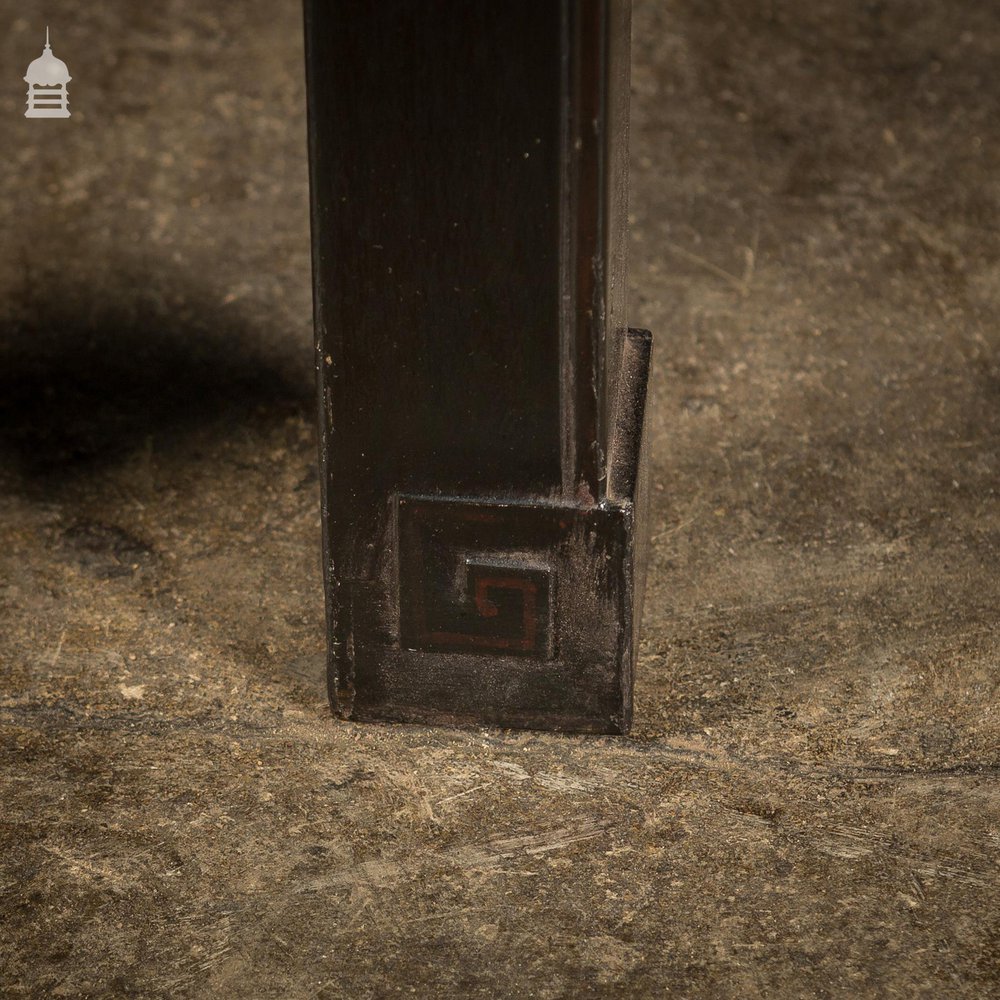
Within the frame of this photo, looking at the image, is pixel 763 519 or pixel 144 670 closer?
pixel 144 670

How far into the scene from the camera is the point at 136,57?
16.9 feet

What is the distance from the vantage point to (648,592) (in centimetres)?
300

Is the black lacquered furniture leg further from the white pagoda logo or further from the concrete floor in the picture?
the white pagoda logo

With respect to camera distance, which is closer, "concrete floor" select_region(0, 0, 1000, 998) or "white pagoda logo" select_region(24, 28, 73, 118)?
"concrete floor" select_region(0, 0, 1000, 998)

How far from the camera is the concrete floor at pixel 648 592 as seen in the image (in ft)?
7.03

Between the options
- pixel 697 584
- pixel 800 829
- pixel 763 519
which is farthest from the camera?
pixel 763 519

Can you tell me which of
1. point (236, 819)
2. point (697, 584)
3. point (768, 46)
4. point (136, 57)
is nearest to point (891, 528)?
point (697, 584)

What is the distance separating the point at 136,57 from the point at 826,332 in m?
2.71

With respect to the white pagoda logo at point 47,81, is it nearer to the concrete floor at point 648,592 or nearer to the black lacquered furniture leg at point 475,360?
the concrete floor at point 648,592

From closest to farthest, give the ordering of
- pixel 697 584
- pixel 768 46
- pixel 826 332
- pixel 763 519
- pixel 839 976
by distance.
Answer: pixel 839 976
pixel 697 584
pixel 763 519
pixel 826 332
pixel 768 46

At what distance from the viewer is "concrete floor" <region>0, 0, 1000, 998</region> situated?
2.14 meters

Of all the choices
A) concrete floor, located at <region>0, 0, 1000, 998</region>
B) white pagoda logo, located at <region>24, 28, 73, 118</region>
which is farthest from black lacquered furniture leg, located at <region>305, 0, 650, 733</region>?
white pagoda logo, located at <region>24, 28, 73, 118</region>

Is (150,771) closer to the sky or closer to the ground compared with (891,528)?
closer to the ground

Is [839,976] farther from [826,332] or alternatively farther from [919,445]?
[826,332]
